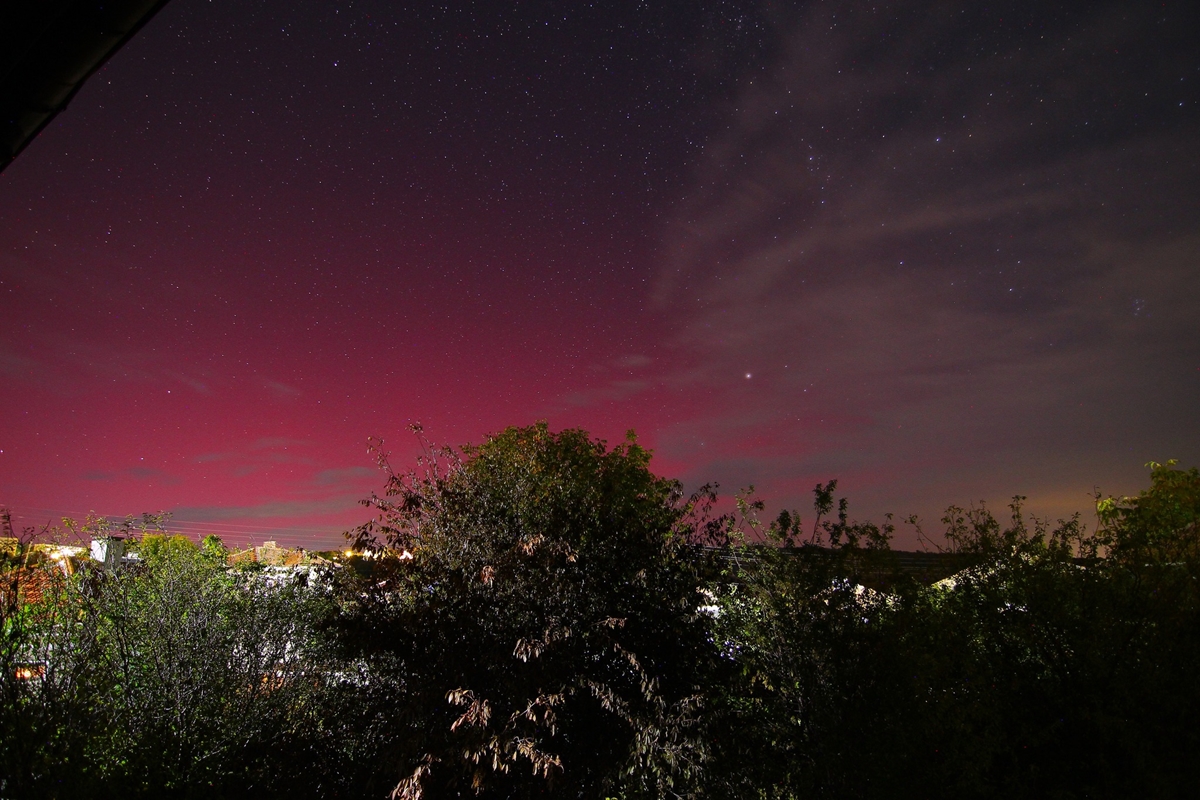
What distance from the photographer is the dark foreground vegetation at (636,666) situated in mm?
8727

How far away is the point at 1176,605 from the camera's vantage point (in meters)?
10.8

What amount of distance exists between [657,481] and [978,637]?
20.1 meters

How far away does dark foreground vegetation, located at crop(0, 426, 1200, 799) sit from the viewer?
873 cm

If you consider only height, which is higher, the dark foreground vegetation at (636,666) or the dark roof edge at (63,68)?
the dark roof edge at (63,68)

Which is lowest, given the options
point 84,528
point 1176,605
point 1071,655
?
point 1071,655

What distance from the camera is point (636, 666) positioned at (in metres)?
8.74

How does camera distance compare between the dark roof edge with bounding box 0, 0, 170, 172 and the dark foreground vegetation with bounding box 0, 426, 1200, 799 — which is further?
the dark foreground vegetation with bounding box 0, 426, 1200, 799

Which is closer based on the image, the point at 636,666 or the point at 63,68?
the point at 63,68

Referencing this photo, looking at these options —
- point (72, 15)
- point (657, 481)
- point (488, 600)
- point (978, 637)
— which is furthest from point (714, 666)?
point (657, 481)

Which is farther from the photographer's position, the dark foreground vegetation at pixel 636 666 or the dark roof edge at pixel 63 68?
the dark foreground vegetation at pixel 636 666

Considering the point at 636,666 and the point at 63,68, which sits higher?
the point at 63,68

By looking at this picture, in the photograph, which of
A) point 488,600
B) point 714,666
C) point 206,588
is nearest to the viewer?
point 488,600

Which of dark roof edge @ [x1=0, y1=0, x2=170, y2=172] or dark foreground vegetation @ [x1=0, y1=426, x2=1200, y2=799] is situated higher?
dark roof edge @ [x1=0, y1=0, x2=170, y2=172]

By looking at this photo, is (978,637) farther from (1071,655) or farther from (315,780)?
(315,780)
